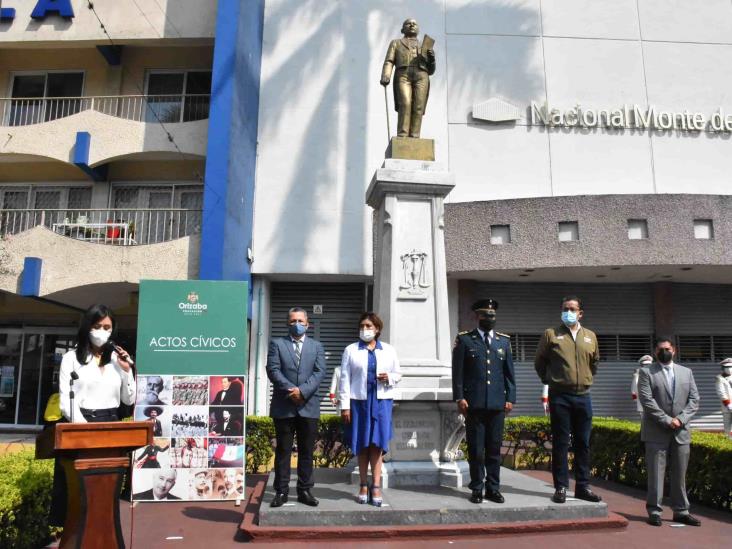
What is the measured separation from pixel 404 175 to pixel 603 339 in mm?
10306

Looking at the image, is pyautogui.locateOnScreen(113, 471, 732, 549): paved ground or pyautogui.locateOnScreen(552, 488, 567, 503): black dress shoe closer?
pyautogui.locateOnScreen(113, 471, 732, 549): paved ground

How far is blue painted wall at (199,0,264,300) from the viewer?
12.4m

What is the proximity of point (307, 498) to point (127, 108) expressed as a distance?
13156 millimetres

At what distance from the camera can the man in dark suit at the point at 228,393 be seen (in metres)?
6.79

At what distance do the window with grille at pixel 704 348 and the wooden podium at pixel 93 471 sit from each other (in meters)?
15.2

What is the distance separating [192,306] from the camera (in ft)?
22.4

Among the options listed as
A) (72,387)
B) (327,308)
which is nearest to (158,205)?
(327,308)

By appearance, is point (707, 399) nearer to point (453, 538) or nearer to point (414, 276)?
point (414, 276)

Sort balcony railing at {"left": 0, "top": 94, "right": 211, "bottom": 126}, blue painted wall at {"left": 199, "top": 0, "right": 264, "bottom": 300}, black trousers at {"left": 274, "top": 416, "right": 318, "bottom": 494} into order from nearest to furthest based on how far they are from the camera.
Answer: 1. black trousers at {"left": 274, "top": 416, "right": 318, "bottom": 494}
2. blue painted wall at {"left": 199, "top": 0, "right": 264, "bottom": 300}
3. balcony railing at {"left": 0, "top": 94, "right": 211, "bottom": 126}

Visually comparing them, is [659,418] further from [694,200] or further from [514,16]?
[514,16]

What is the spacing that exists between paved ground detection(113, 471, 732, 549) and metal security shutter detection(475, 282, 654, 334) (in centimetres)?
876

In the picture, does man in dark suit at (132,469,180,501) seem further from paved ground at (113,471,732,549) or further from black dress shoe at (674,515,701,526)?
black dress shoe at (674,515,701,526)

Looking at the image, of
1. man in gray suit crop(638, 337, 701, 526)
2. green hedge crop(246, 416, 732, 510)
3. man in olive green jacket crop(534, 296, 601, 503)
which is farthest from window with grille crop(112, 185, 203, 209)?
man in gray suit crop(638, 337, 701, 526)

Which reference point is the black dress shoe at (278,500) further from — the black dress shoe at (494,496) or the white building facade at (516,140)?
the white building facade at (516,140)
